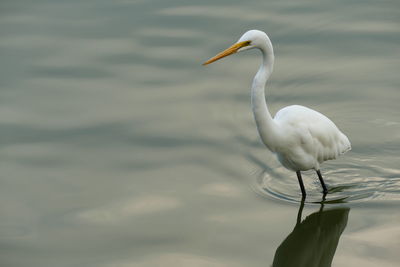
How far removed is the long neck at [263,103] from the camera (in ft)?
14.9

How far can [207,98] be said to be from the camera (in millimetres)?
6625

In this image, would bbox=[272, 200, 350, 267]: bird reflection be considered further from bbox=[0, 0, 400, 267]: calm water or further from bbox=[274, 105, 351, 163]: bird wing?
bbox=[274, 105, 351, 163]: bird wing

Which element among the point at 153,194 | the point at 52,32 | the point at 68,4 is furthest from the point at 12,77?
the point at 153,194

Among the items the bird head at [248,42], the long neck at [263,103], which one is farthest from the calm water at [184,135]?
the bird head at [248,42]

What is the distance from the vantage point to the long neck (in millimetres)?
4543

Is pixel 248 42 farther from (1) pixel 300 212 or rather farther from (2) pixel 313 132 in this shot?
(1) pixel 300 212

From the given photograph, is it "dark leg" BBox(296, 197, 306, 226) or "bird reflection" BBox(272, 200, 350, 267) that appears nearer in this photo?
"bird reflection" BBox(272, 200, 350, 267)

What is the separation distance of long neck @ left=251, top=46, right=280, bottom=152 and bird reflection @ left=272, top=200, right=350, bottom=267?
62cm

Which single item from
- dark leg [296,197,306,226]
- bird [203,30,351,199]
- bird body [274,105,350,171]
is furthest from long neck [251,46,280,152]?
dark leg [296,197,306,226]

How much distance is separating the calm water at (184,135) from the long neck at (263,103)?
22.4 inches

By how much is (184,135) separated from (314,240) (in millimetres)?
1638

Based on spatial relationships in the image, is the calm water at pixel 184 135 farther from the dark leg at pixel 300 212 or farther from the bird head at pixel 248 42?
the bird head at pixel 248 42

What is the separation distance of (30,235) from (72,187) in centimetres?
63

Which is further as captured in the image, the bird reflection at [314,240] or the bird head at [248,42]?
the bird reflection at [314,240]
